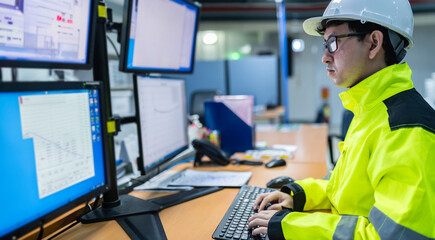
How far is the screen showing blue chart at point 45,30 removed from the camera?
2.35ft

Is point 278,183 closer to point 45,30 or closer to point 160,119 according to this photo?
point 160,119

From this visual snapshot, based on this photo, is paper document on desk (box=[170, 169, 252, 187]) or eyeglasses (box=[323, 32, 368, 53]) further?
paper document on desk (box=[170, 169, 252, 187])

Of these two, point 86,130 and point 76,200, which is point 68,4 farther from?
point 76,200

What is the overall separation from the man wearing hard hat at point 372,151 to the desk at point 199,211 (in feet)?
0.46

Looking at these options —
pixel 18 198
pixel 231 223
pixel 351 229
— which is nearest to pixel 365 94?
pixel 351 229

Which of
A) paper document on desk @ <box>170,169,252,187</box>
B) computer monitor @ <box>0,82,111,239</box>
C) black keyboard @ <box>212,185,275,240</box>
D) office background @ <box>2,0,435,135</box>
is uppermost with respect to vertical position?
office background @ <box>2,0,435,135</box>

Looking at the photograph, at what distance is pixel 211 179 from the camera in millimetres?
1376

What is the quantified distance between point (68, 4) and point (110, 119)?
35 cm

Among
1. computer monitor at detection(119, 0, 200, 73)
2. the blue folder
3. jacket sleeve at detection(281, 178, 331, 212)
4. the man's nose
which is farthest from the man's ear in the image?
the blue folder

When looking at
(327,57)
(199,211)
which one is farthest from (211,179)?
(327,57)

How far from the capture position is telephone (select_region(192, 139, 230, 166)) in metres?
1.59

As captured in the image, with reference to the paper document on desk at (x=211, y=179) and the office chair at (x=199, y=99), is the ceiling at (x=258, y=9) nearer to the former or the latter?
the office chair at (x=199, y=99)

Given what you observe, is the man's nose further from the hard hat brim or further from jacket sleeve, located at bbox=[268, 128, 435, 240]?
jacket sleeve, located at bbox=[268, 128, 435, 240]

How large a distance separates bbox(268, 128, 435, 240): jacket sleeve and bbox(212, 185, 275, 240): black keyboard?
88 mm
